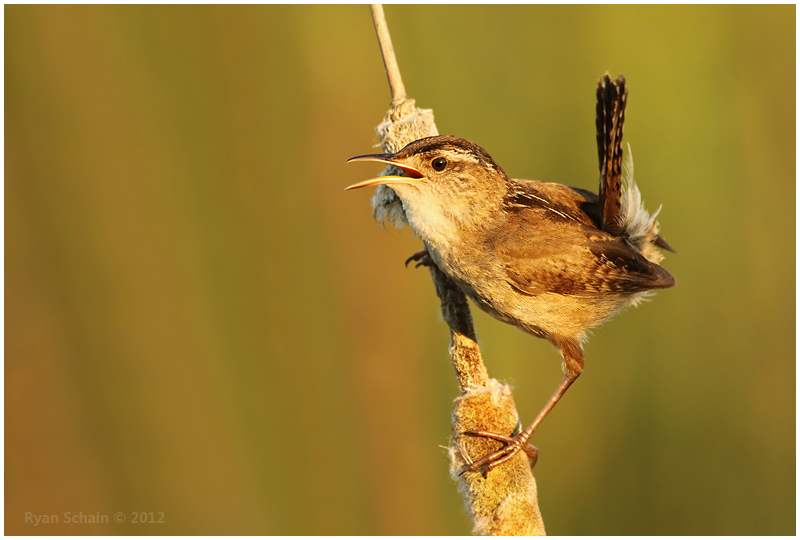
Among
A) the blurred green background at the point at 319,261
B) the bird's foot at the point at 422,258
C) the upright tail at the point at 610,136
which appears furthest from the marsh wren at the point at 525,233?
the blurred green background at the point at 319,261

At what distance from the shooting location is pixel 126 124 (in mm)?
2725

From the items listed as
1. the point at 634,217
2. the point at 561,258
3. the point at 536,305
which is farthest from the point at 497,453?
the point at 634,217

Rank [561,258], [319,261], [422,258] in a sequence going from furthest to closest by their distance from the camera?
[319,261] → [422,258] → [561,258]

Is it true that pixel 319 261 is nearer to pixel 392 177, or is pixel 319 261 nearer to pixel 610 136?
pixel 392 177

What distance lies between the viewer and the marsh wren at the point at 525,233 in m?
2.11

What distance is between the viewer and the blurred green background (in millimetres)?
2652

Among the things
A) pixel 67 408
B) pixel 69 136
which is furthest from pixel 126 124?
pixel 67 408

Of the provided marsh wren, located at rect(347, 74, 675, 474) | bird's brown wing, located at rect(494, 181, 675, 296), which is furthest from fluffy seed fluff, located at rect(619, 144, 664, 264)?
bird's brown wing, located at rect(494, 181, 675, 296)

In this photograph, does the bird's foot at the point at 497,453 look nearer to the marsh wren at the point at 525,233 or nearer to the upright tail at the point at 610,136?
the marsh wren at the point at 525,233

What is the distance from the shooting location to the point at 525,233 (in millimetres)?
2188

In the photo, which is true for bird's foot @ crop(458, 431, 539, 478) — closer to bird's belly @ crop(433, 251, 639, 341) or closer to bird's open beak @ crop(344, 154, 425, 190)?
bird's belly @ crop(433, 251, 639, 341)

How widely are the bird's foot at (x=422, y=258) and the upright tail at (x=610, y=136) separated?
78 cm

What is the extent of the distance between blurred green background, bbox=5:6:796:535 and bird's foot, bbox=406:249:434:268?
22cm

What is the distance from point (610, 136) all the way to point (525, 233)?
0.48 metres
